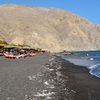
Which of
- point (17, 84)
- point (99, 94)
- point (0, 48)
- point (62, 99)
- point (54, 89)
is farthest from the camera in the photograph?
point (0, 48)

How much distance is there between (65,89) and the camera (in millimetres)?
25328

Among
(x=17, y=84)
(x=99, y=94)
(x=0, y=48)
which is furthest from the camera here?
(x=0, y=48)

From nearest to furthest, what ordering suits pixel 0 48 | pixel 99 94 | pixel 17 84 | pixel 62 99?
1. pixel 62 99
2. pixel 99 94
3. pixel 17 84
4. pixel 0 48

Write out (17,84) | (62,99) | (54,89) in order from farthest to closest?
1. (17,84)
2. (54,89)
3. (62,99)

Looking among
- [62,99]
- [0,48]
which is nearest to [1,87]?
[62,99]

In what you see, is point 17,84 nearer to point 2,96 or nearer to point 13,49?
point 2,96

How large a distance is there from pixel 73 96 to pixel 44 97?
209cm

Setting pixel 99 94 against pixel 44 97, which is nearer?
pixel 44 97

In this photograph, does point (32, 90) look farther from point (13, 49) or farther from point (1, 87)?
point (13, 49)

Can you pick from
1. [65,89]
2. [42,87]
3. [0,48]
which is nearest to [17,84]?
[42,87]

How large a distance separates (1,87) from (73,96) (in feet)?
20.8

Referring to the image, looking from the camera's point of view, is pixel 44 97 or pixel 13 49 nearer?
pixel 44 97

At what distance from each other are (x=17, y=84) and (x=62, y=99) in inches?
304

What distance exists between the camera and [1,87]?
994 inches
